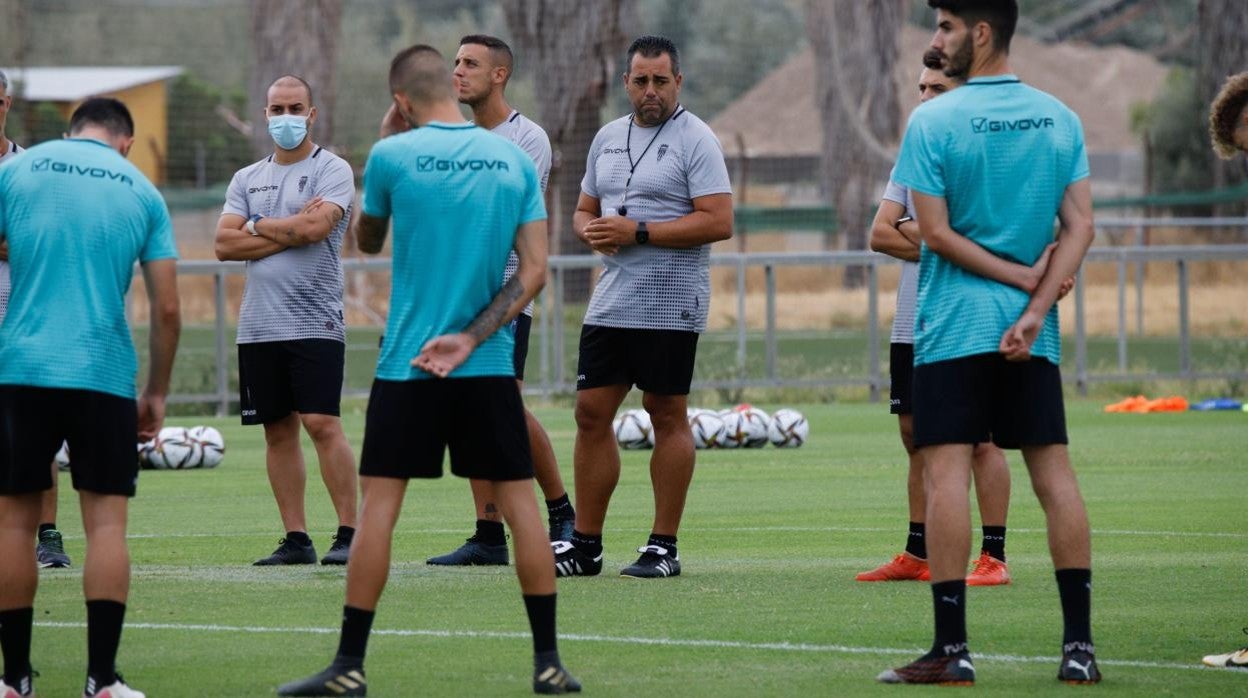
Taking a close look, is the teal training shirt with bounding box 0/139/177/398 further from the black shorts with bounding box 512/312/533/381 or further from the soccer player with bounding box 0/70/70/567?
the black shorts with bounding box 512/312/533/381

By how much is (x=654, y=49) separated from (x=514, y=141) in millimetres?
855

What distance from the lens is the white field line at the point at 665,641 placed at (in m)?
7.29

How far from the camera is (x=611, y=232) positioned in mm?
9508

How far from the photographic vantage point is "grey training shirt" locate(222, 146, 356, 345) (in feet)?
33.3

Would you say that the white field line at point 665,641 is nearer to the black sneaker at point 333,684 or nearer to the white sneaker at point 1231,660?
the white sneaker at point 1231,660

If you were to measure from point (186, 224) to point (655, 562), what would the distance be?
4240 cm

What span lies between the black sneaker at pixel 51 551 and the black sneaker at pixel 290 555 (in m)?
0.95

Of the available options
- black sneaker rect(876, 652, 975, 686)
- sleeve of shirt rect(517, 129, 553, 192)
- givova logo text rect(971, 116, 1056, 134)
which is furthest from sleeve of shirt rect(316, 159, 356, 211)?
black sneaker rect(876, 652, 975, 686)

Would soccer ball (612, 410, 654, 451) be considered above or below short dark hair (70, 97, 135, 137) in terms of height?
below

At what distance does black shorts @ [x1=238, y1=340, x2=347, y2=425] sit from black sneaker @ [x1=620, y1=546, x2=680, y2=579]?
1691mm

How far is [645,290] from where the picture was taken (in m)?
9.61

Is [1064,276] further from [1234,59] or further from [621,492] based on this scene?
[1234,59]

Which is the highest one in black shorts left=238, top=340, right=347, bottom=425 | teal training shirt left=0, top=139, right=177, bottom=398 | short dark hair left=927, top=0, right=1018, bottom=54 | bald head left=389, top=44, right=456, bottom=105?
short dark hair left=927, top=0, right=1018, bottom=54

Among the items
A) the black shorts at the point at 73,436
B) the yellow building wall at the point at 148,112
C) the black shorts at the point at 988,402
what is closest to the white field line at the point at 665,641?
the black shorts at the point at 988,402
